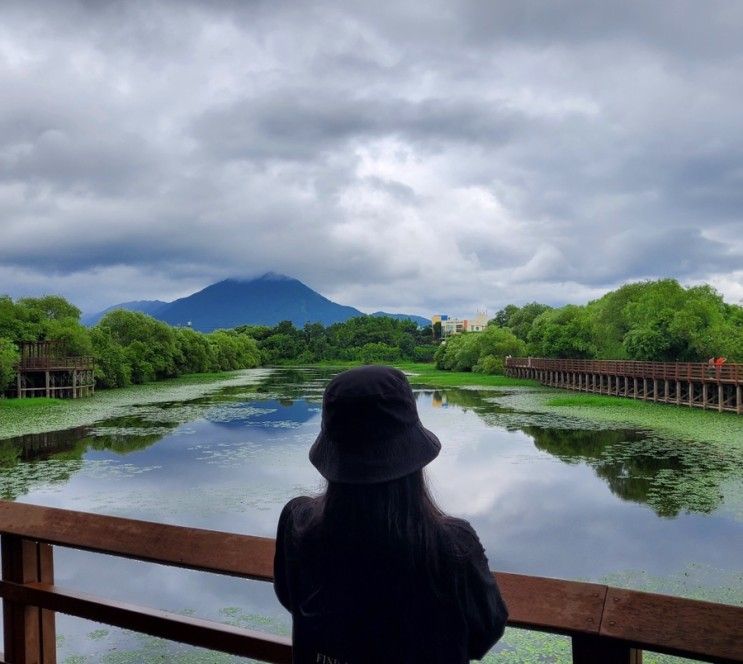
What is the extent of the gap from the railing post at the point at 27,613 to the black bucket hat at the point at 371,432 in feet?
4.07

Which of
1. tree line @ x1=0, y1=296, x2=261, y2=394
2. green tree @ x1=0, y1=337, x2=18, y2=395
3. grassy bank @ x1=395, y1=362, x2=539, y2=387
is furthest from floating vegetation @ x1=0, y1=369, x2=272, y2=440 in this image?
grassy bank @ x1=395, y1=362, x2=539, y2=387

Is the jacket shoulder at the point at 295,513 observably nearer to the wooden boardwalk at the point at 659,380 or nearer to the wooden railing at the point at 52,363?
the wooden boardwalk at the point at 659,380

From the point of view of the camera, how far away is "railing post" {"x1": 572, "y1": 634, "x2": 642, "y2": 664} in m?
1.23

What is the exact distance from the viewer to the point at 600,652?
4.08 feet

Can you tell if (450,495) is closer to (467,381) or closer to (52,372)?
(52,372)

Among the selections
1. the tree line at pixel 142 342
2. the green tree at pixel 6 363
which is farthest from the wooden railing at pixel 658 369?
the green tree at pixel 6 363

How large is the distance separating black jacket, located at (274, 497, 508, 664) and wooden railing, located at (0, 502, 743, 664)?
0.12 meters

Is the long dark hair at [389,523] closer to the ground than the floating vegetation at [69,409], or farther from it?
farther from it

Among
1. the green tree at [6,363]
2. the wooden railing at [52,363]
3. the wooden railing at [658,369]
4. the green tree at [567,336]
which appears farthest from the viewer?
the green tree at [567,336]

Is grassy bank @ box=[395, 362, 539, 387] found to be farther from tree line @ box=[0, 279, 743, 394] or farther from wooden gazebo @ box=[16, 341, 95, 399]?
wooden gazebo @ box=[16, 341, 95, 399]

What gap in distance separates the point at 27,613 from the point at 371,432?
58.1 inches

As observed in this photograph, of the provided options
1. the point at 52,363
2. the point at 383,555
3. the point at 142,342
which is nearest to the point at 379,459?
the point at 383,555

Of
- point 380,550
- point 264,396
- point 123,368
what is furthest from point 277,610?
point 123,368

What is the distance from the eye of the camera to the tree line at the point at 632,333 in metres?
32.8
